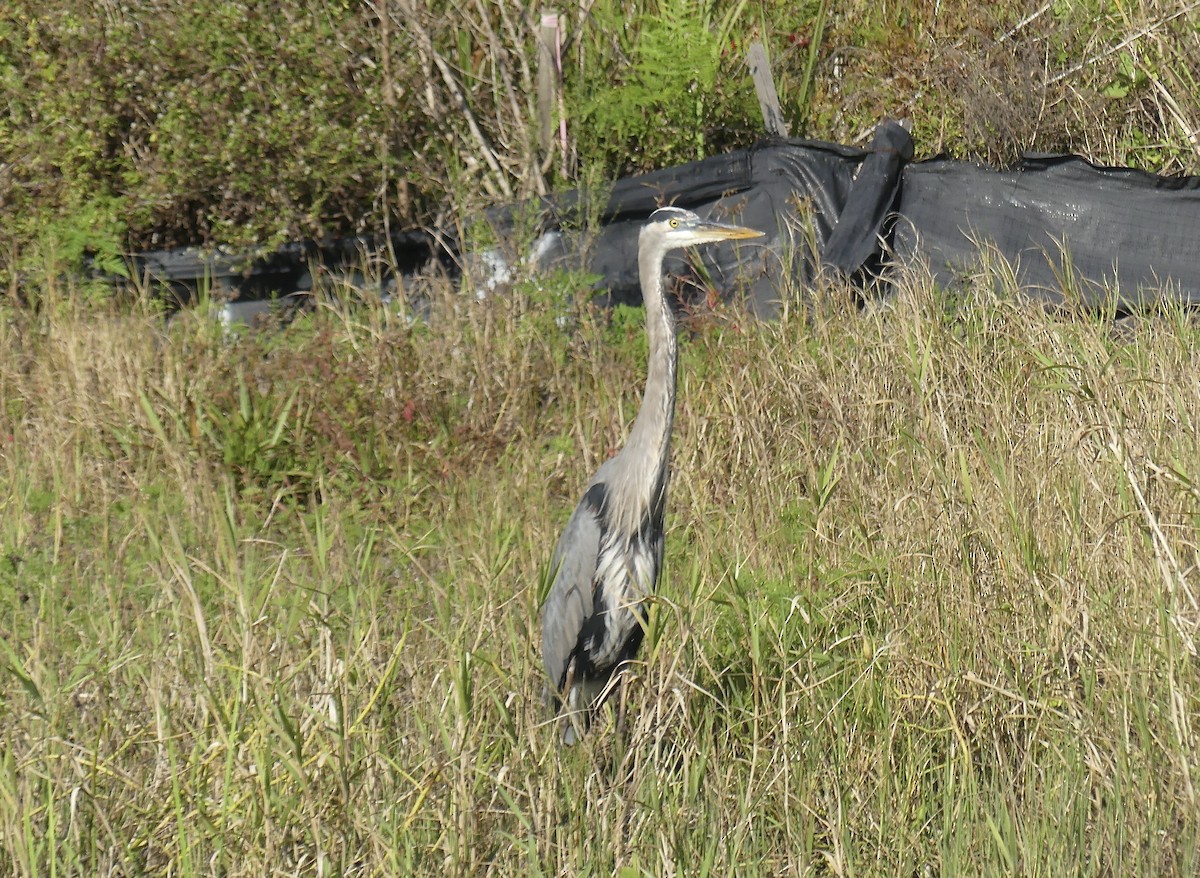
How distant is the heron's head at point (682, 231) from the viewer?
3.81 metres

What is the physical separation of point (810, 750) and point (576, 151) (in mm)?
4780

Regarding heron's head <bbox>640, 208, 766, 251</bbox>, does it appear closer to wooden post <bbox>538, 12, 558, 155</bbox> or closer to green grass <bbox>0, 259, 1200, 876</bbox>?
green grass <bbox>0, 259, 1200, 876</bbox>

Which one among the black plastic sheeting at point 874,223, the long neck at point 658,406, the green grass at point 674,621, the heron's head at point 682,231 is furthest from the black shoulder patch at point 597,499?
the black plastic sheeting at point 874,223

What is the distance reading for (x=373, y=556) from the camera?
4.55 metres

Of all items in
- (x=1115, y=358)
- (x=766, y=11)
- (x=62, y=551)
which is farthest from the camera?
(x=766, y=11)

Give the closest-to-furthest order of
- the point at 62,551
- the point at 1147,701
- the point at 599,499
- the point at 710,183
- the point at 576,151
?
the point at 1147,701 → the point at 599,499 → the point at 62,551 → the point at 710,183 → the point at 576,151

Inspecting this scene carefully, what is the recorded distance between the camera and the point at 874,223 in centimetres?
614

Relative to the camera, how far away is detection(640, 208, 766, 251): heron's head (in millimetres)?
3807

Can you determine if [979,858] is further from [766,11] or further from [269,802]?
[766,11]

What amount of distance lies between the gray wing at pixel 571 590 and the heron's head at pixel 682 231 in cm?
77

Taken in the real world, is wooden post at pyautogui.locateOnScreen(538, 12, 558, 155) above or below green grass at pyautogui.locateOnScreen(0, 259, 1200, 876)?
above

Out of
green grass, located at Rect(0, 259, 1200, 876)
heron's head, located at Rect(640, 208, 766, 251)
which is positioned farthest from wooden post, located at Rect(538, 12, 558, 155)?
heron's head, located at Rect(640, 208, 766, 251)

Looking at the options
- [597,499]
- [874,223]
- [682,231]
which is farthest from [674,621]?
[874,223]

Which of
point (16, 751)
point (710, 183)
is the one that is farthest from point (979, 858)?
point (710, 183)
